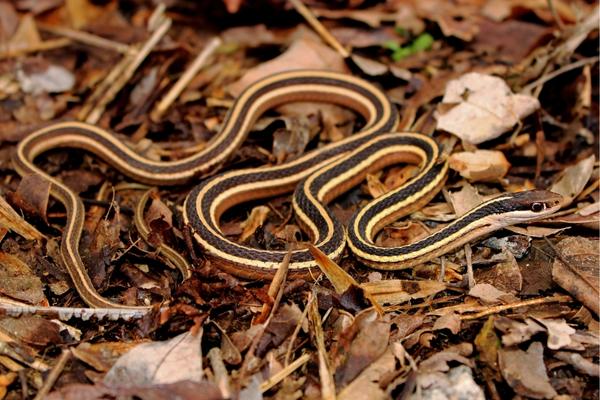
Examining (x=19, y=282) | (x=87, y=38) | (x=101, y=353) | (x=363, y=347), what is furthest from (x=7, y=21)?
(x=363, y=347)

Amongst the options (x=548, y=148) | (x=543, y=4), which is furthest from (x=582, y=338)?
(x=543, y=4)

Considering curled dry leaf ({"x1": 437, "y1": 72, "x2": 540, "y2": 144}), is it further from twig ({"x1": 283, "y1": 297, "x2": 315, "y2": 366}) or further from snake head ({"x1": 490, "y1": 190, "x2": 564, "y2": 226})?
twig ({"x1": 283, "y1": 297, "x2": 315, "y2": 366})

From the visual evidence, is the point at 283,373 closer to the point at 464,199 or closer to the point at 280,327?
the point at 280,327

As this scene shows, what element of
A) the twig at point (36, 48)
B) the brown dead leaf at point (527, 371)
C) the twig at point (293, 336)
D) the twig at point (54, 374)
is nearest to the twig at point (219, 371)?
the twig at point (293, 336)

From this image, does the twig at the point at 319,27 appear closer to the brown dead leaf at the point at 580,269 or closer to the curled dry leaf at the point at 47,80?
the curled dry leaf at the point at 47,80

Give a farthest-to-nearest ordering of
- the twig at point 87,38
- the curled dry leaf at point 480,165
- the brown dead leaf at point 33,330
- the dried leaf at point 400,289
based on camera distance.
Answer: the twig at point 87,38
the curled dry leaf at point 480,165
the dried leaf at point 400,289
the brown dead leaf at point 33,330

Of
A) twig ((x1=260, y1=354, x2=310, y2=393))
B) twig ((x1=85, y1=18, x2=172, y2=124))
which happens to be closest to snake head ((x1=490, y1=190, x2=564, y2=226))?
twig ((x1=260, y1=354, x2=310, y2=393))

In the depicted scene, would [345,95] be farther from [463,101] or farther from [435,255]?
[435,255]
